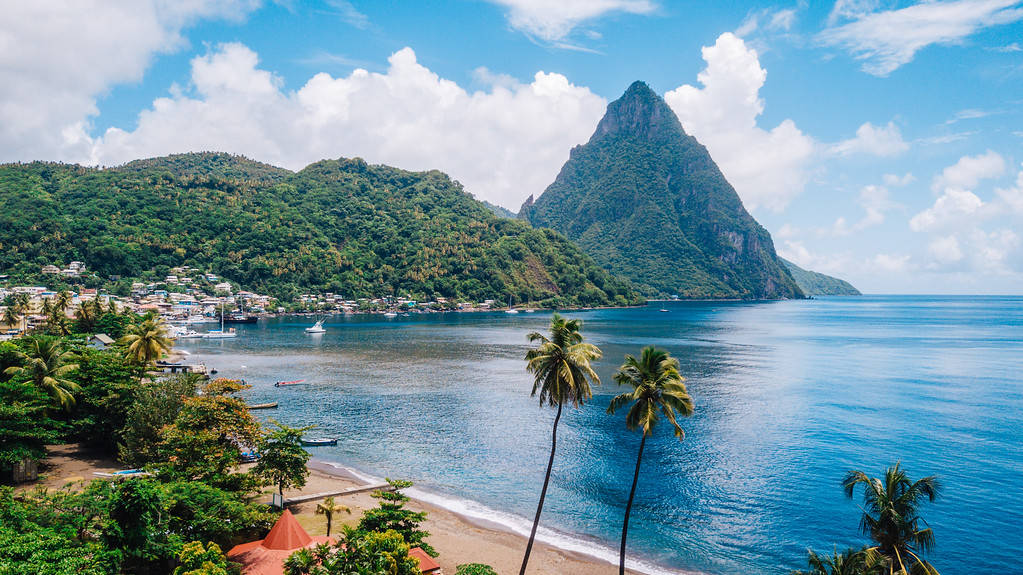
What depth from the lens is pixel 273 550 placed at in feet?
76.9

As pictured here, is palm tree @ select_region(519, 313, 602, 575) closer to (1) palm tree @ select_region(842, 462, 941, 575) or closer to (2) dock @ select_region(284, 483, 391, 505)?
(1) palm tree @ select_region(842, 462, 941, 575)

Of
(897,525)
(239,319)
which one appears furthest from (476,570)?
(239,319)

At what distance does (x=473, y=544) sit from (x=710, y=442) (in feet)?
96.3

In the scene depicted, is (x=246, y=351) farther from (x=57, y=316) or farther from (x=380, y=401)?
(x=380, y=401)

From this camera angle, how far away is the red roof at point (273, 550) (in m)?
22.5

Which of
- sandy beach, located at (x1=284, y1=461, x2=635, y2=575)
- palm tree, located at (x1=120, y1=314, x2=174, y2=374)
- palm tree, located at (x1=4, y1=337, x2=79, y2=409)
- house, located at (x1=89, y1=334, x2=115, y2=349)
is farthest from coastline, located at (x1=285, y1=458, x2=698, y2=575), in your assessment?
house, located at (x1=89, y1=334, x2=115, y2=349)

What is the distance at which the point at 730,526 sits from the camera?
33219 millimetres

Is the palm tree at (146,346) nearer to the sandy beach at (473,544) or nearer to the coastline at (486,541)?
the sandy beach at (473,544)

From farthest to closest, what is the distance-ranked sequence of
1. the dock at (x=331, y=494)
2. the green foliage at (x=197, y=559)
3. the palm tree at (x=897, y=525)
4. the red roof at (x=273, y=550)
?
the dock at (x=331, y=494)
the red roof at (x=273, y=550)
the green foliage at (x=197, y=559)
the palm tree at (x=897, y=525)

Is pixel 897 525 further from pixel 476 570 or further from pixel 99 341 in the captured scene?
pixel 99 341

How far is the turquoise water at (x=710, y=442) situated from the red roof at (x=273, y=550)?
14.7 m

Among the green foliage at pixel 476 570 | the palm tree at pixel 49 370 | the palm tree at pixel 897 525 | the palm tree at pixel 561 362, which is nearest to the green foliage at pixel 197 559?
the green foliage at pixel 476 570

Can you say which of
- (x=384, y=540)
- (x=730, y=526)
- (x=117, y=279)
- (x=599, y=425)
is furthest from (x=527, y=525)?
(x=117, y=279)

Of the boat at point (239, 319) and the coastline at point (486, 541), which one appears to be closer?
the coastline at point (486, 541)
